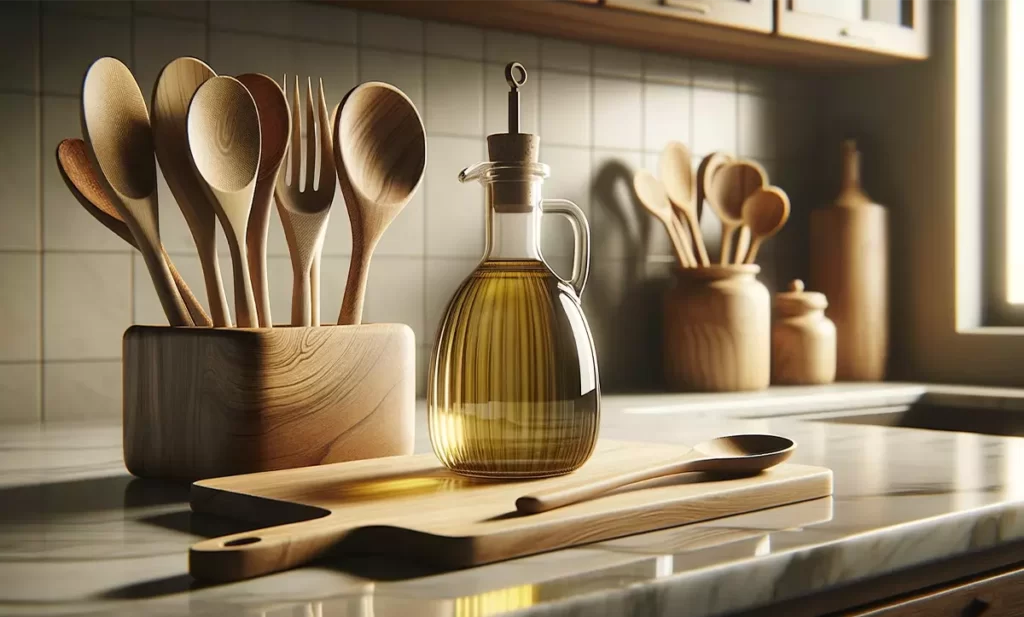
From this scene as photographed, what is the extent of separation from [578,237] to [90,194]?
0.40 m

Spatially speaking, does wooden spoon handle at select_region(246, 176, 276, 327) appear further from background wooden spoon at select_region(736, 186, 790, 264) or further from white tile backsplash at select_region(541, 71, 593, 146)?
background wooden spoon at select_region(736, 186, 790, 264)

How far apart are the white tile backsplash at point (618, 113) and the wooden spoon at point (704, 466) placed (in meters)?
1.15

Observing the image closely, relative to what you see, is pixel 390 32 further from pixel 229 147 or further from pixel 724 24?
pixel 229 147

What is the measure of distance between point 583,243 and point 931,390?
1.27m

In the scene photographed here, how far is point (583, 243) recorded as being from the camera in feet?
2.58

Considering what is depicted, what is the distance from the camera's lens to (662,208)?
1.89m

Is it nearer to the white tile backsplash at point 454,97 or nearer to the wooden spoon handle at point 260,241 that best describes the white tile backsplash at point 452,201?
the white tile backsplash at point 454,97

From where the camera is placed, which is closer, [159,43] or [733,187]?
[159,43]

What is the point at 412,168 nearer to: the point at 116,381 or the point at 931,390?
the point at 116,381

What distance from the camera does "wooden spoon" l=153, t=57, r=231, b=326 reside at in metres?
0.79

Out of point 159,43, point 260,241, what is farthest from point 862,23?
point 260,241

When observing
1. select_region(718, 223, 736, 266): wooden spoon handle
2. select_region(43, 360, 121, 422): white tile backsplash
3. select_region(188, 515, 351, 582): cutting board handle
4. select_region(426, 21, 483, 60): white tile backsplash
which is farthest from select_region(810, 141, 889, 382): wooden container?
select_region(188, 515, 351, 582): cutting board handle

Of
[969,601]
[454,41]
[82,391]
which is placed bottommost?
[969,601]

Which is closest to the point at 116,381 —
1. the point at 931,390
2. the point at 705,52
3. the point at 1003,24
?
the point at 705,52
